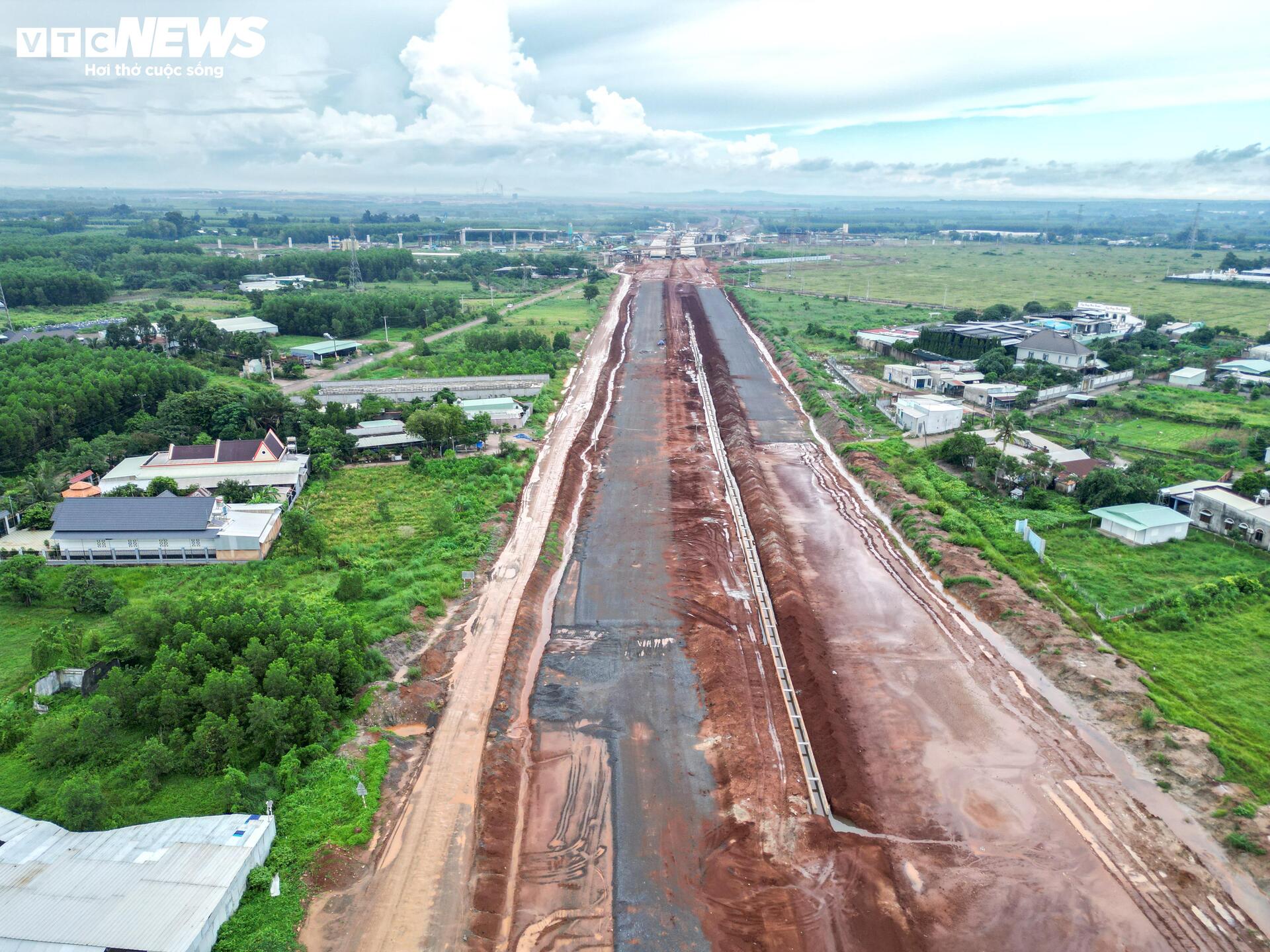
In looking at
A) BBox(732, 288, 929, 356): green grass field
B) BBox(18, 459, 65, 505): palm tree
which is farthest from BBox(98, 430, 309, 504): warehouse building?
BBox(732, 288, 929, 356): green grass field

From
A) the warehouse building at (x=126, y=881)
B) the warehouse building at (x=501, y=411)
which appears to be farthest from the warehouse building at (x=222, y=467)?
the warehouse building at (x=126, y=881)

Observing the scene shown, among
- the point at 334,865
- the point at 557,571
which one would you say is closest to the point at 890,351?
the point at 557,571

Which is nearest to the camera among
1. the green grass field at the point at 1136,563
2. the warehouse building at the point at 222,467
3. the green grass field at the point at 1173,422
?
the green grass field at the point at 1136,563

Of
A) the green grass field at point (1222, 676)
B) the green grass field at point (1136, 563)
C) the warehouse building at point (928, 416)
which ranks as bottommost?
the green grass field at point (1222, 676)

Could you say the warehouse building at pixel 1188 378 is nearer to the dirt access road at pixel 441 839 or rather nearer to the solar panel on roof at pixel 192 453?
the dirt access road at pixel 441 839

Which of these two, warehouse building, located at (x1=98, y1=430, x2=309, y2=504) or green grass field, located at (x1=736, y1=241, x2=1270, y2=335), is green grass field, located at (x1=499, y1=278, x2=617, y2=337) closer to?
green grass field, located at (x1=736, y1=241, x2=1270, y2=335)

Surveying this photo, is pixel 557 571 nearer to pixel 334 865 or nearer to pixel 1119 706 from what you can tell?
pixel 334 865
